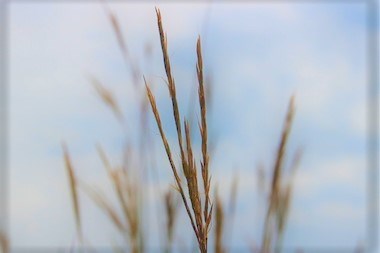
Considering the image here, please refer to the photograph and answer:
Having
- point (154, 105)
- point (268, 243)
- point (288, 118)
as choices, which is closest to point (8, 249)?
point (268, 243)

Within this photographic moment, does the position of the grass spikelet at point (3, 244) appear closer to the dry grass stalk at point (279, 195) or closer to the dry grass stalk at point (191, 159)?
the dry grass stalk at point (279, 195)

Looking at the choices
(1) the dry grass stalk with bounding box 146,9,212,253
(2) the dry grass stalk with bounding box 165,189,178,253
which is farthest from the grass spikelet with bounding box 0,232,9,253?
(1) the dry grass stalk with bounding box 146,9,212,253

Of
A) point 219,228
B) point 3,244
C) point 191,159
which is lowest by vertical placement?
point 3,244

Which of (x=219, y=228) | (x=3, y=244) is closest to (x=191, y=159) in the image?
(x=219, y=228)

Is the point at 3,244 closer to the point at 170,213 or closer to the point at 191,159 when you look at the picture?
the point at 170,213

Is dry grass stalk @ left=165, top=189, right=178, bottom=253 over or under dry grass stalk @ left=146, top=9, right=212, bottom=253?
under

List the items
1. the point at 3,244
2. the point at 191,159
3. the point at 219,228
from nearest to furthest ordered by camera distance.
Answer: the point at 191,159
the point at 219,228
the point at 3,244

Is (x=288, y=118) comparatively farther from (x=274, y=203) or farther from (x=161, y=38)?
(x=161, y=38)

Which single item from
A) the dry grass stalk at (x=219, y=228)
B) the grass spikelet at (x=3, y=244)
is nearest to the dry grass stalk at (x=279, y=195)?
the dry grass stalk at (x=219, y=228)

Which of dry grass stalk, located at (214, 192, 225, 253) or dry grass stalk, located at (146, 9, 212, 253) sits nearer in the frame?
dry grass stalk, located at (146, 9, 212, 253)

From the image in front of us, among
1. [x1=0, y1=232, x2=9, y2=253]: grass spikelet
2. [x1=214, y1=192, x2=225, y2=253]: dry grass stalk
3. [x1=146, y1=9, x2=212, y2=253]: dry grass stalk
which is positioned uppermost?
[x1=146, y1=9, x2=212, y2=253]: dry grass stalk

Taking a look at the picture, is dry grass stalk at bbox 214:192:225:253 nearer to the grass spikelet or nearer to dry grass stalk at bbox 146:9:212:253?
the grass spikelet

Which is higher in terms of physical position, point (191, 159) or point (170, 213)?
point (191, 159)
